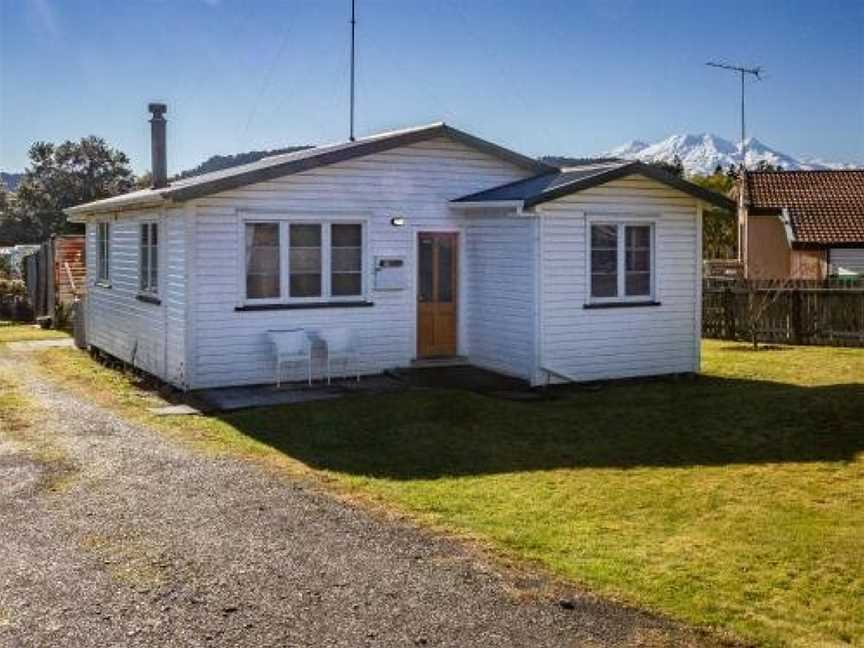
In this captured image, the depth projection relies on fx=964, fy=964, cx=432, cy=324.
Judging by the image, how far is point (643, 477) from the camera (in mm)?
9523

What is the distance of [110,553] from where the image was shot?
7070 millimetres

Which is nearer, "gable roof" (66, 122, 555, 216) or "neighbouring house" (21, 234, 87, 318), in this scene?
"gable roof" (66, 122, 555, 216)

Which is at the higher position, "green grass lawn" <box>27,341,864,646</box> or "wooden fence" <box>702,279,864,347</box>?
"wooden fence" <box>702,279,864,347</box>

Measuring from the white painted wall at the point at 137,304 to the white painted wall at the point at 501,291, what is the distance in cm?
483

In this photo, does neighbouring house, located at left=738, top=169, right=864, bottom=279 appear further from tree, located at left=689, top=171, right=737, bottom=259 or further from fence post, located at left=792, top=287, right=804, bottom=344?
tree, located at left=689, top=171, right=737, bottom=259

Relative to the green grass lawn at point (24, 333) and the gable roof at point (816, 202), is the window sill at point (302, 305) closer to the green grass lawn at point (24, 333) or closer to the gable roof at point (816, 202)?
the green grass lawn at point (24, 333)

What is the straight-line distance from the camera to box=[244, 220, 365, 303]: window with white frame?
1455cm

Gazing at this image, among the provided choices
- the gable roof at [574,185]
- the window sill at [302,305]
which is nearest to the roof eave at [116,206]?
the window sill at [302,305]

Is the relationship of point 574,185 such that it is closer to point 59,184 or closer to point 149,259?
point 149,259

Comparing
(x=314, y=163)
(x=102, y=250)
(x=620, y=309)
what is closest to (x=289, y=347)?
(x=314, y=163)

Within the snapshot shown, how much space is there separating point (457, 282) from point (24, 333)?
537 inches

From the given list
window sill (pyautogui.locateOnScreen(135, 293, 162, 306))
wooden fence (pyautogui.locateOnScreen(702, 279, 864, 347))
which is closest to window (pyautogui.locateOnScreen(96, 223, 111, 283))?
window sill (pyautogui.locateOnScreen(135, 293, 162, 306))

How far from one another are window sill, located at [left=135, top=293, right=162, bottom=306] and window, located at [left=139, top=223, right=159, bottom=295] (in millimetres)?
78

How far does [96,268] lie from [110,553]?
46.9 ft
